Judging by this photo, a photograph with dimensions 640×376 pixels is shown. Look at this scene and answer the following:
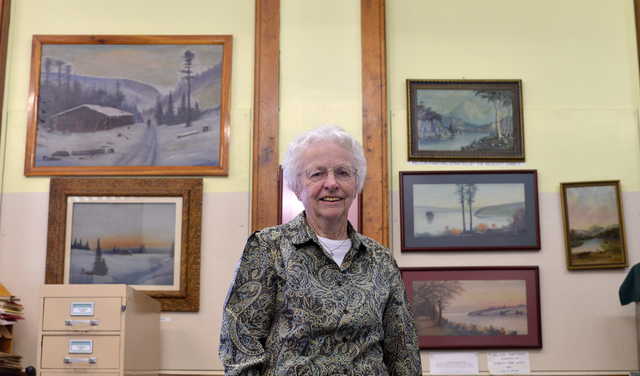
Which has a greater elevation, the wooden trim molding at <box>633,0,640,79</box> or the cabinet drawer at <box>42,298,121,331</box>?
the wooden trim molding at <box>633,0,640,79</box>

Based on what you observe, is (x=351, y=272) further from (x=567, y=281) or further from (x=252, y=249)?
(x=567, y=281)

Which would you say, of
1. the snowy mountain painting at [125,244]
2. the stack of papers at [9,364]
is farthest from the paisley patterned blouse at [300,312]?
the snowy mountain painting at [125,244]

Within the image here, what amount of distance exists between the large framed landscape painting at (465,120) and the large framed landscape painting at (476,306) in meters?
0.76

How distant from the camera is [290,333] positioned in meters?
2.09

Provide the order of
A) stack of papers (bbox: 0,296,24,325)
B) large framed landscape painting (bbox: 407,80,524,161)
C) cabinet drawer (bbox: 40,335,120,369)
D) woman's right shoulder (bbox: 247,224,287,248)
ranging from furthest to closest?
large framed landscape painting (bbox: 407,80,524,161), stack of papers (bbox: 0,296,24,325), cabinet drawer (bbox: 40,335,120,369), woman's right shoulder (bbox: 247,224,287,248)

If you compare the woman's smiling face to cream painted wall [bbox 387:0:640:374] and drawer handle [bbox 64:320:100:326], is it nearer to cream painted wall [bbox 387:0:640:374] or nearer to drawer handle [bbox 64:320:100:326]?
drawer handle [bbox 64:320:100:326]

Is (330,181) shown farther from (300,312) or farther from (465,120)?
(465,120)

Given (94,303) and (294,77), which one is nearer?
(94,303)

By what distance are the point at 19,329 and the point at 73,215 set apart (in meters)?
0.78

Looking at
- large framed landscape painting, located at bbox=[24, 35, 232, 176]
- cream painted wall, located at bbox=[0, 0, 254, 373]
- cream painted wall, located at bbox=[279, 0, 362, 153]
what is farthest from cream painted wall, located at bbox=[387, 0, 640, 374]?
A: large framed landscape painting, located at bbox=[24, 35, 232, 176]

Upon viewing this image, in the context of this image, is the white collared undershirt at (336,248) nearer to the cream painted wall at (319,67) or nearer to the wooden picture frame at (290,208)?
the wooden picture frame at (290,208)

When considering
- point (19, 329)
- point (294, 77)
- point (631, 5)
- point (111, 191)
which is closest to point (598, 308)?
point (631, 5)

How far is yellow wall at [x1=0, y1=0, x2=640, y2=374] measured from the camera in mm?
4996

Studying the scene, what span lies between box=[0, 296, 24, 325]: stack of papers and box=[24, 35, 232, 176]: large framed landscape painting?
879 millimetres
